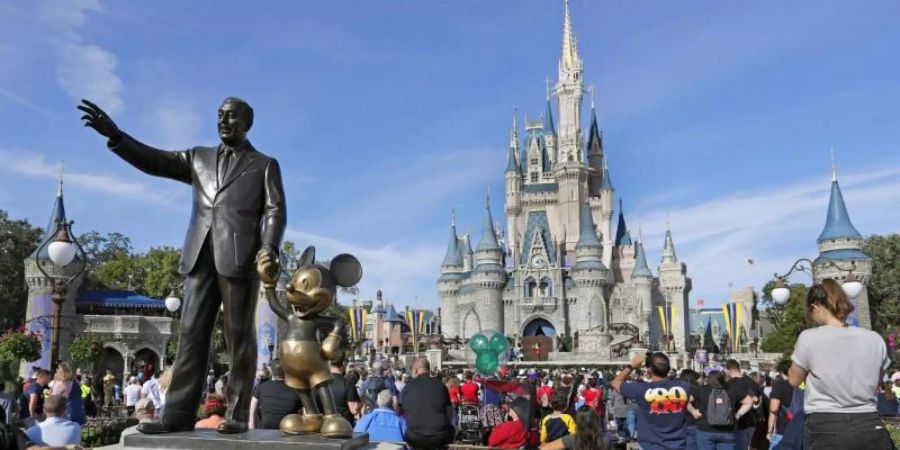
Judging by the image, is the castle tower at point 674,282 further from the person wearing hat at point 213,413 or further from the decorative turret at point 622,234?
the person wearing hat at point 213,413

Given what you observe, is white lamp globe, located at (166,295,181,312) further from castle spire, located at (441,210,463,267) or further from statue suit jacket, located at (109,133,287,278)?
castle spire, located at (441,210,463,267)

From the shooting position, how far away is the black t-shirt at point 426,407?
769 centimetres

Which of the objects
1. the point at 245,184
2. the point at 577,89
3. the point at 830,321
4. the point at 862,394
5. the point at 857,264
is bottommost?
the point at 862,394

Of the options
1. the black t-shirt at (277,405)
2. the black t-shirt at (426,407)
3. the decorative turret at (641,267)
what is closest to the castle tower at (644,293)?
the decorative turret at (641,267)

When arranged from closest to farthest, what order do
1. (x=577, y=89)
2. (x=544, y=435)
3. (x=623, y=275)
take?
1. (x=544, y=435)
2. (x=623, y=275)
3. (x=577, y=89)

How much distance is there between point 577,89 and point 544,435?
78.0 metres

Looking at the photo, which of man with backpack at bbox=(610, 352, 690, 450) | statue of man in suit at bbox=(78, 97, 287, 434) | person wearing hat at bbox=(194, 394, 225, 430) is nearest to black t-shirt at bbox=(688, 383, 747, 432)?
man with backpack at bbox=(610, 352, 690, 450)

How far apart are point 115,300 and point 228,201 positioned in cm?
4688

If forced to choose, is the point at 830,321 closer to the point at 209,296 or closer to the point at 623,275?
the point at 209,296

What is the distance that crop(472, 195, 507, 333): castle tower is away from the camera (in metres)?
69.8

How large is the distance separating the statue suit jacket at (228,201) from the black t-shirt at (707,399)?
517cm

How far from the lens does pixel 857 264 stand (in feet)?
149

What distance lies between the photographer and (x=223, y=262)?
4.97 m

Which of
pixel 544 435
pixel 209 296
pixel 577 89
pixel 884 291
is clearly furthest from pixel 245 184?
pixel 577 89
